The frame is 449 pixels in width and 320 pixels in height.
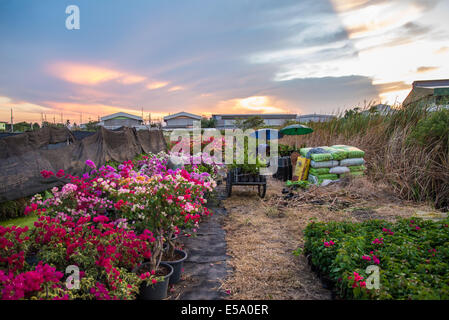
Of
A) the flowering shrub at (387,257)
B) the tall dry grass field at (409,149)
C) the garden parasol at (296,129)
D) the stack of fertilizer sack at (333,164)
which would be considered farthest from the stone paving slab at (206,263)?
the garden parasol at (296,129)

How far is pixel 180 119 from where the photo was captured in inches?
1898

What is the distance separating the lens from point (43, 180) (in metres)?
5.34

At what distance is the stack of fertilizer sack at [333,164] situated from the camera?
8031mm

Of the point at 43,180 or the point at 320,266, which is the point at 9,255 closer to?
the point at 320,266

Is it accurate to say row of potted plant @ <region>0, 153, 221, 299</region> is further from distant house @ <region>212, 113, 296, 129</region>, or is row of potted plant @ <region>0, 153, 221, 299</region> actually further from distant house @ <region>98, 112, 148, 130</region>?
distant house @ <region>212, 113, 296, 129</region>

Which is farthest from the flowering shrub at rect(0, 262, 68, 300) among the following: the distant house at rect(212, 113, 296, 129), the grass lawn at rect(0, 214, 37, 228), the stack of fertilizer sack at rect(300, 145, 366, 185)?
the distant house at rect(212, 113, 296, 129)

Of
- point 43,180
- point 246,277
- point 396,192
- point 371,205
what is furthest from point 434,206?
point 43,180

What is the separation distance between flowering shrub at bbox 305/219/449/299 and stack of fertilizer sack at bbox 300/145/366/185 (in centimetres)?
423

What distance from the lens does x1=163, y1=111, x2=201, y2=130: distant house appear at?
4678 centimetres

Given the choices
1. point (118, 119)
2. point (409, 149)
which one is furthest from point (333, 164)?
point (118, 119)

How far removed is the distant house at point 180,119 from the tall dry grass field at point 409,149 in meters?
38.1

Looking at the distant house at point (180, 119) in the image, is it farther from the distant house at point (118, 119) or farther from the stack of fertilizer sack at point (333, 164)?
the stack of fertilizer sack at point (333, 164)

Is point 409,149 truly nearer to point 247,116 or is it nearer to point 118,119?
point 118,119
